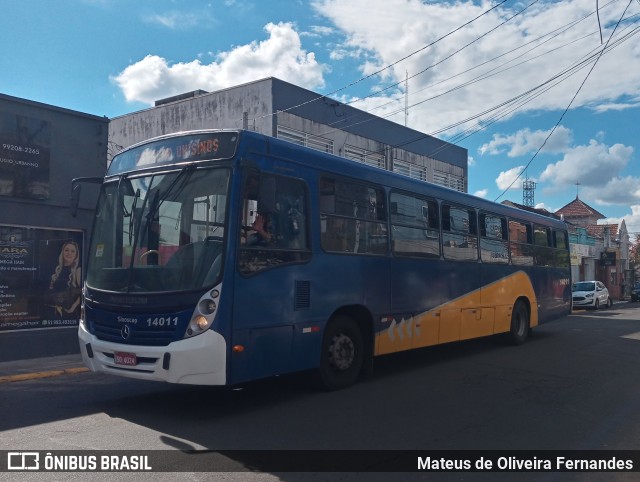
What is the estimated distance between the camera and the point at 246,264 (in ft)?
23.1

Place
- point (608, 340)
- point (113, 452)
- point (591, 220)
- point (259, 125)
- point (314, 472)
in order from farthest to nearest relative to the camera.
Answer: point (591, 220), point (259, 125), point (608, 340), point (113, 452), point (314, 472)

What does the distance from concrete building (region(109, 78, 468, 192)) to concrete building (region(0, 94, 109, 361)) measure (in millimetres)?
5102

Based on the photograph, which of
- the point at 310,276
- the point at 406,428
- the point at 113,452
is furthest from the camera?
the point at 310,276

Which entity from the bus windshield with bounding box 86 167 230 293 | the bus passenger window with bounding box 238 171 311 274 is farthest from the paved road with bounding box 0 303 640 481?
the bus passenger window with bounding box 238 171 311 274

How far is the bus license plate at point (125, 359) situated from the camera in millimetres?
6889

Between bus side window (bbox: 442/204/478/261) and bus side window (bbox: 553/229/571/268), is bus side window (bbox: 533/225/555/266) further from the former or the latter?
bus side window (bbox: 442/204/478/261)

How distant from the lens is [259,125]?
2030cm

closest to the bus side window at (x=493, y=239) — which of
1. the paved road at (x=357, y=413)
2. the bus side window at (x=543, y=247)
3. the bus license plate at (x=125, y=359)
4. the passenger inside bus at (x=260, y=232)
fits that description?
the bus side window at (x=543, y=247)

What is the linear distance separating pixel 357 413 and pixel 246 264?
7.45ft

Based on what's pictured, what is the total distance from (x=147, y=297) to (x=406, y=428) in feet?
10.8

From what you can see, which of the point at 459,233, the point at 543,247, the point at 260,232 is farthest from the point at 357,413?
the point at 543,247

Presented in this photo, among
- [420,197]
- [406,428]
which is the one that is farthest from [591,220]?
[406,428]

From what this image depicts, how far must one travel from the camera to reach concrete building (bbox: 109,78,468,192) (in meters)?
20.4

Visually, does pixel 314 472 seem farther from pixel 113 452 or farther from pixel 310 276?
pixel 310 276
